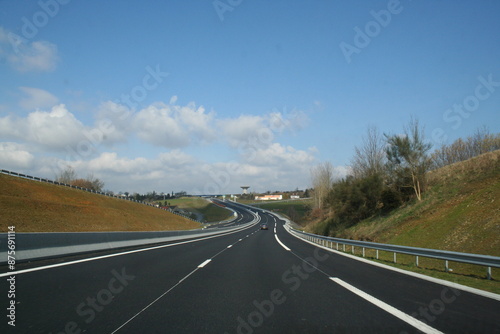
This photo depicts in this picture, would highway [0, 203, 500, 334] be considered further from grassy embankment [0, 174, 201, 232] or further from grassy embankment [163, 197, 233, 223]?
grassy embankment [163, 197, 233, 223]

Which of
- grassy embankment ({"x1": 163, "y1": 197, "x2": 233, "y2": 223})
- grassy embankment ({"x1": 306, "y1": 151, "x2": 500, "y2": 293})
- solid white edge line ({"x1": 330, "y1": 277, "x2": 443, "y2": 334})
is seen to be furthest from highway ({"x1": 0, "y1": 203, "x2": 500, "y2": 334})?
grassy embankment ({"x1": 163, "y1": 197, "x2": 233, "y2": 223})

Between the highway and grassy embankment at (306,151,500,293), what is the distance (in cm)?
405

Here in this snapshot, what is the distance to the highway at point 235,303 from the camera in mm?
5164

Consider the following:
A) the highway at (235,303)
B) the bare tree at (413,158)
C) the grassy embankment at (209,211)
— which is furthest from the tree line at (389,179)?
the grassy embankment at (209,211)

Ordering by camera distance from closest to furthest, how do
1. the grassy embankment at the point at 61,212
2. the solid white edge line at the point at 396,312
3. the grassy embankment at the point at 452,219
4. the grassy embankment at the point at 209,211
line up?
the solid white edge line at the point at 396,312
the grassy embankment at the point at 452,219
the grassy embankment at the point at 61,212
the grassy embankment at the point at 209,211

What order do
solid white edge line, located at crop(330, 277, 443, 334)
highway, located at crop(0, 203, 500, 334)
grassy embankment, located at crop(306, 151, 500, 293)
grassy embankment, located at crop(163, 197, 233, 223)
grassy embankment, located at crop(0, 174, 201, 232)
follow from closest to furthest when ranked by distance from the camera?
1. solid white edge line, located at crop(330, 277, 443, 334)
2. highway, located at crop(0, 203, 500, 334)
3. grassy embankment, located at crop(306, 151, 500, 293)
4. grassy embankment, located at crop(0, 174, 201, 232)
5. grassy embankment, located at crop(163, 197, 233, 223)

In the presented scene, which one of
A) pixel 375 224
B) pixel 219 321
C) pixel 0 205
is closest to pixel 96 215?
pixel 0 205

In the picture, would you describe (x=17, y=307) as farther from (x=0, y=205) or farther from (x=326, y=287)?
(x=0, y=205)

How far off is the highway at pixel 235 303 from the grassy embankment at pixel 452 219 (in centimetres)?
405

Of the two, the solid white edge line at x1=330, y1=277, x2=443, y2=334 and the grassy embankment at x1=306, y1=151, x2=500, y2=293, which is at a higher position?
the grassy embankment at x1=306, y1=151, x2=500, y2=293

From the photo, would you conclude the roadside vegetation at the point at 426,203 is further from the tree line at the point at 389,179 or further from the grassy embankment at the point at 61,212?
the grassy embankment at the point at 61,212

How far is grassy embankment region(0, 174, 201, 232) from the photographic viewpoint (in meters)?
39.3

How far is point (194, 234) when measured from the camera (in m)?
39.9

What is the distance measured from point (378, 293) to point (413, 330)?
278cm
